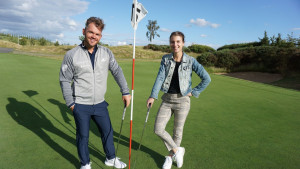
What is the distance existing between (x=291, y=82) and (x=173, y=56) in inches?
591

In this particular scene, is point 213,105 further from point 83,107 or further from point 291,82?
point 291,82

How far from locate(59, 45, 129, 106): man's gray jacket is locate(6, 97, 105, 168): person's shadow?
0.98 metres

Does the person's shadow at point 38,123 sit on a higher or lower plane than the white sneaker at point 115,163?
higher

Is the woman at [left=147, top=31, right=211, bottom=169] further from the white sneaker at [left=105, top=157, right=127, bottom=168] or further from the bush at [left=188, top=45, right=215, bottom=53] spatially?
the bush at [left=188, top=45, right=215, bottom=53]

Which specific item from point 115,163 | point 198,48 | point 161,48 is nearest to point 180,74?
point 115,163

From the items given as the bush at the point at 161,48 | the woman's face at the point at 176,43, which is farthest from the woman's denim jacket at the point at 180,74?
the bush at the point at 161,48

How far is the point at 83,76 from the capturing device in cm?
259

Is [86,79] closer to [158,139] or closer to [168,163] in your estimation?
[168,163]

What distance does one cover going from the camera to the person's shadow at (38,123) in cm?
324

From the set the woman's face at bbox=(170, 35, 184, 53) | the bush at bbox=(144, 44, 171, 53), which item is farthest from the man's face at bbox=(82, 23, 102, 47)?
the bush at bbox=(144, 44, 171, 53)

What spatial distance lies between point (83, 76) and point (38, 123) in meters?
2.43

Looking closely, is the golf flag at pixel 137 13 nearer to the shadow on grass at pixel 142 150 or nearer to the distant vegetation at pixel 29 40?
the shadow on grass at pixel 142 150

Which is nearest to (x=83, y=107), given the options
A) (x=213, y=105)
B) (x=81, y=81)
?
(x=81, y=81)

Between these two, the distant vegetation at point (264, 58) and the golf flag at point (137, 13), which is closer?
the golf flag at point (137, 13)
